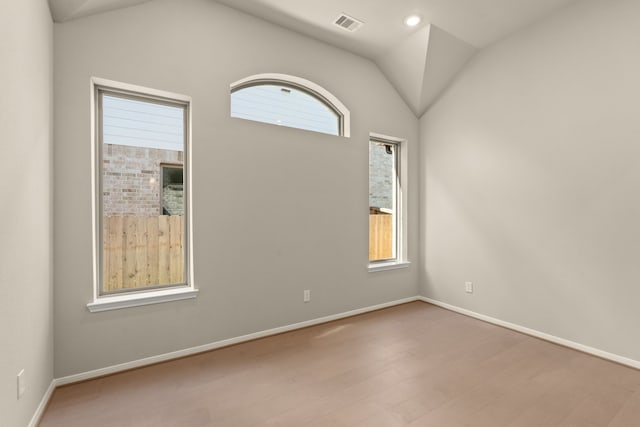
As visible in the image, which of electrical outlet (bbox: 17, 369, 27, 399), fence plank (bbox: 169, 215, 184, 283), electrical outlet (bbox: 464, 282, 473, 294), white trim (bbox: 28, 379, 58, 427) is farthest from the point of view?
electrical outlet (bbox: 464, 282, 473, 294)

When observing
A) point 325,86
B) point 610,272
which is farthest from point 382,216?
point 610,272

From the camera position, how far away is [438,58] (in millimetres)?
3527

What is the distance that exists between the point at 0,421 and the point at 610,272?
160 inches

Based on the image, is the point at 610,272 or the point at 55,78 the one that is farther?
the point at 610,272

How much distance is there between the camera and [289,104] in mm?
3305

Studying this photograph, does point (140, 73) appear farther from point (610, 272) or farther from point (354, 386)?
point (610, 272)

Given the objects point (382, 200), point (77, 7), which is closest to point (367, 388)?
point (382, 200)

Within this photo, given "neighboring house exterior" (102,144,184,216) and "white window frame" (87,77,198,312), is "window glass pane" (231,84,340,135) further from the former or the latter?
"neighboring house exterior" (102,144,184,216)

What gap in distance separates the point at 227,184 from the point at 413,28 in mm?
2556

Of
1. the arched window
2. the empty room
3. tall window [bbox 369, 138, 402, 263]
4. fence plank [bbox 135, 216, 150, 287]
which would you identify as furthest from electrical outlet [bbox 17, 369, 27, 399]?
tall window [bbox 369, 138, 402, 263]

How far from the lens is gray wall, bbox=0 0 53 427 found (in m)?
1.41

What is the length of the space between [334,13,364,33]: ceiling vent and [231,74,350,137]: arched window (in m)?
0.64

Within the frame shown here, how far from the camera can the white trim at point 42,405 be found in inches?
68.2

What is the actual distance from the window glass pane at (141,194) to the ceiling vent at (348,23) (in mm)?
1793
